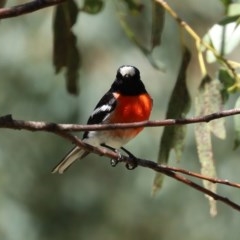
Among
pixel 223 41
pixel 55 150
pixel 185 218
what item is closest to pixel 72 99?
pixel 55 150

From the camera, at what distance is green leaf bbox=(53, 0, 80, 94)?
7.52 feet

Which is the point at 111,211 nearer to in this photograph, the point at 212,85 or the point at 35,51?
the point at 35,51

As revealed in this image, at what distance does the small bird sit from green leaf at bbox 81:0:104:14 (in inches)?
7.4

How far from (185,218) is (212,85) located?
221 cm

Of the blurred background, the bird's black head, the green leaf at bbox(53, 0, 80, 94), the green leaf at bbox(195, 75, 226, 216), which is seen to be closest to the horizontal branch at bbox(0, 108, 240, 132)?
the green leaf at bbox(195, 75, 226, 216)

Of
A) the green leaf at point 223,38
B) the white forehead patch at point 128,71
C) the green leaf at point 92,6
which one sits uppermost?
the green leaf at point 92,6

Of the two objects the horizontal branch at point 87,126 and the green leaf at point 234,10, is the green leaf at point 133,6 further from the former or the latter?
the horizontal branch at point 87,126

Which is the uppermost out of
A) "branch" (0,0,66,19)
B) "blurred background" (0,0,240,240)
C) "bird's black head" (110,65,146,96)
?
"branch" (0,0,66,19)

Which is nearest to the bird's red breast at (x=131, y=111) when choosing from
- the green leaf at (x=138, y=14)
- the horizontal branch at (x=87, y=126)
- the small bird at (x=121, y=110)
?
the small bird at (x=121, y=110)

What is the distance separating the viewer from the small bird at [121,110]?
2346 millimetres

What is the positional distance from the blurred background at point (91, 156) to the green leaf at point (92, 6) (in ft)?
4.19

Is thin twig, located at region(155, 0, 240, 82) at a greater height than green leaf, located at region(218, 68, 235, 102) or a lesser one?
greater

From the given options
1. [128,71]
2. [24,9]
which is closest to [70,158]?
[128,71]

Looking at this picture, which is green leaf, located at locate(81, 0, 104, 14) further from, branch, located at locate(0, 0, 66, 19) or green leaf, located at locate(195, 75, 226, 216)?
branch, located at locate(0, 0, 66, 19)
